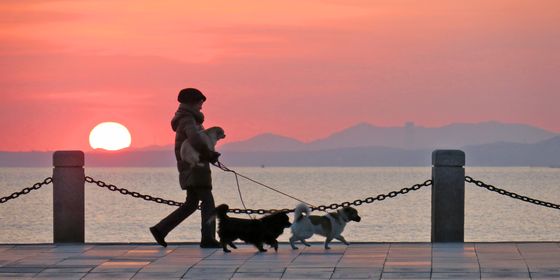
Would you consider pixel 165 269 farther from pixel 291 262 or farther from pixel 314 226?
pixel 314 226

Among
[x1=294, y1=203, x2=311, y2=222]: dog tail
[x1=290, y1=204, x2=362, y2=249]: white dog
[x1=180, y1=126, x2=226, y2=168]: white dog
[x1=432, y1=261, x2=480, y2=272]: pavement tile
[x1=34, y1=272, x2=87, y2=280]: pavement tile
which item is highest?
[x1=180, y1=126, x2=226, y2=168]: white dog

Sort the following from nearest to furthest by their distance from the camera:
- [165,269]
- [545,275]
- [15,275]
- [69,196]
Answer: [545,275] → [15,275] → [165,269] → [69,196]

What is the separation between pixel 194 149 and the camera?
16844mm

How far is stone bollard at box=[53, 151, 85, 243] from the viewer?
17938 mm

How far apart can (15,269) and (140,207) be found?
74740mm

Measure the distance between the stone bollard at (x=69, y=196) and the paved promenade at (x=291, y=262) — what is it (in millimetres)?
575

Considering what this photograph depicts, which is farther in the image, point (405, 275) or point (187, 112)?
point (187, 112)

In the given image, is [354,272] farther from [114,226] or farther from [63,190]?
[114,226]

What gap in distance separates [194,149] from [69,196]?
224 centimetres

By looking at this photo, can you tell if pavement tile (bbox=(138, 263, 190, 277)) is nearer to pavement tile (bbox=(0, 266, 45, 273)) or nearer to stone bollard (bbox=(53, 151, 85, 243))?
pavement tile (bbox=(0, 266, 45, 273))

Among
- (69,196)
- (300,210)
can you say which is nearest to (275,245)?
(300,210)

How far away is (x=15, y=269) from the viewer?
47.7ft

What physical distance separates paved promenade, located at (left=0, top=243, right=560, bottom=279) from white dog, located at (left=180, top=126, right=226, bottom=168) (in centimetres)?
114

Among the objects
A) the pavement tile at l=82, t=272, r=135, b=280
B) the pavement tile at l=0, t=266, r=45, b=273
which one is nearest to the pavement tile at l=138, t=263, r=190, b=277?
the pavement tile at l=82, t=272, r=135, b=280
